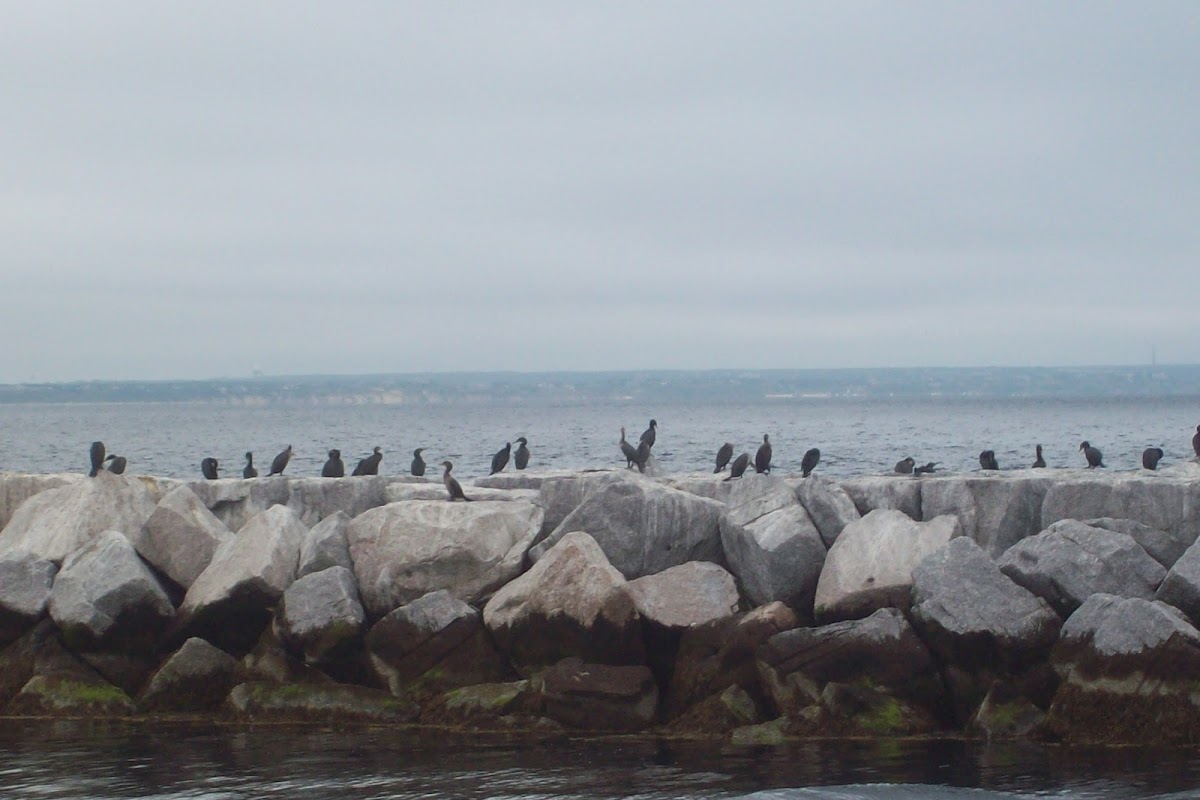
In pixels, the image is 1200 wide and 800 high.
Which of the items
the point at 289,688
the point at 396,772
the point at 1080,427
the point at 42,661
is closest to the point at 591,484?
the point at 289,688

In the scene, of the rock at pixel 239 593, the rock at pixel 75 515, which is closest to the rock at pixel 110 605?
the rock at pixel 239 593

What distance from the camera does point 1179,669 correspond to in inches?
453

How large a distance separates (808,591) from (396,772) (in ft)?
15.0

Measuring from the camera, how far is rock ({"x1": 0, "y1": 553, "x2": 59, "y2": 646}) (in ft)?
47.2

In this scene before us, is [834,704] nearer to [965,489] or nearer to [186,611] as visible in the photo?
[965,489]

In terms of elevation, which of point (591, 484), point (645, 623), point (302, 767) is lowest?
point (302, 767)

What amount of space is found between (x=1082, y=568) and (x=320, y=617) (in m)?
7.20

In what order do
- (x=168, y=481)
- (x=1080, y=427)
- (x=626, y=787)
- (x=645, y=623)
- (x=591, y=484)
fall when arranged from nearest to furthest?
1. (x=626, y=787)
2. (x=645, y=623)
3. (x=591, y=484)
4. (x=168, y=481)
5. (x=1080, y=427)

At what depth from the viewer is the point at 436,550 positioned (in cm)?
1445

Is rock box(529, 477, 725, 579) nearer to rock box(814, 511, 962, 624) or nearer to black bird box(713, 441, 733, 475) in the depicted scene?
rock box(814, 511, 962, 624)

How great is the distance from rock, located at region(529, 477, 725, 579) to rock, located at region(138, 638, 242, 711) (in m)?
3.31

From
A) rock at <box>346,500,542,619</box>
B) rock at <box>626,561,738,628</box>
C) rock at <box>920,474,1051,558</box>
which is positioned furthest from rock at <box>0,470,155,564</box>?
rock at <box>920,474,1051,558</box>

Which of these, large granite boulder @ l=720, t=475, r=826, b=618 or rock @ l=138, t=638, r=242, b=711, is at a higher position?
large granite boulder @ l=720, t=475, r=826, b=618

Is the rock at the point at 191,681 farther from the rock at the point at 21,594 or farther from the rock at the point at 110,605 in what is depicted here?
the rock at the point at 21,594
